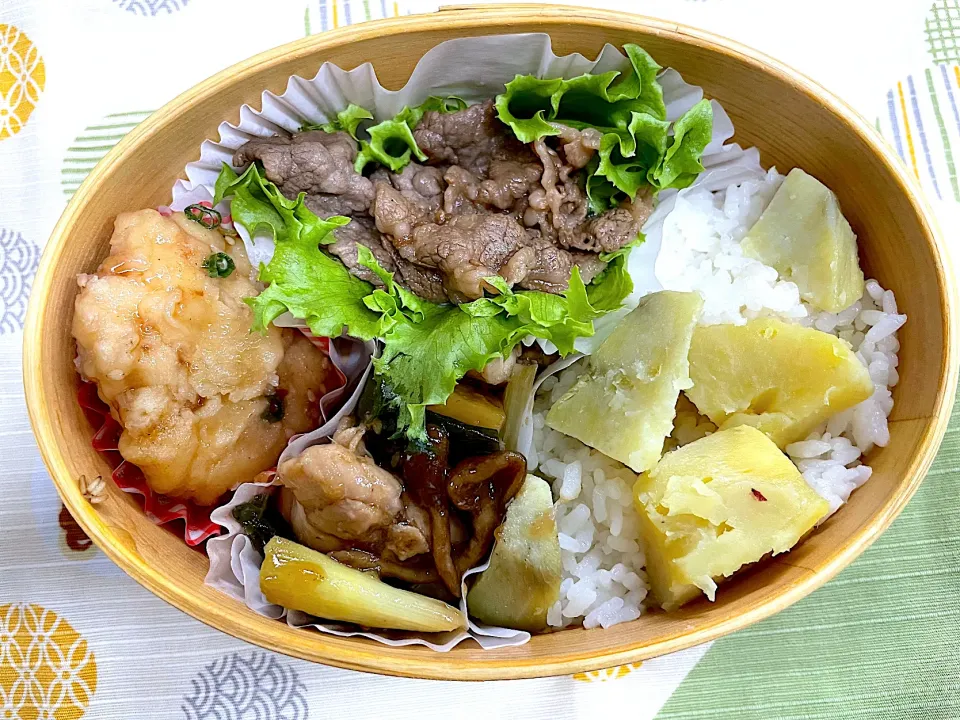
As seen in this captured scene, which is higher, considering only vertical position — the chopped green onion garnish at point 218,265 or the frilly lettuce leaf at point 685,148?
the frilly lettuce leaf at point 685,148

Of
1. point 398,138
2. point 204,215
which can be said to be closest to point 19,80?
point 204,215

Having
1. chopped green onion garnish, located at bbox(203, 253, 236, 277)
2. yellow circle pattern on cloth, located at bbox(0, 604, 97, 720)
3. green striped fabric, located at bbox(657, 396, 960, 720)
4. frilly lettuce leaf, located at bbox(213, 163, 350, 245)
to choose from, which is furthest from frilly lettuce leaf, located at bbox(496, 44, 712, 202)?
yellow circle pattern on cloth, located at bbox(0, 604, 97, 720)

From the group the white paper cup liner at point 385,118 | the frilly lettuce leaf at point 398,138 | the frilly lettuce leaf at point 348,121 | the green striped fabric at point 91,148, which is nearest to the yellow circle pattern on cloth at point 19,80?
the green striped fabric at point 91,148

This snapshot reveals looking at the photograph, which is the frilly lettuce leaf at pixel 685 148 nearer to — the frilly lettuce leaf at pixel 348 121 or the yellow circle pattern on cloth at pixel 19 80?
the frilly lettuce leaf at pixel 348 121

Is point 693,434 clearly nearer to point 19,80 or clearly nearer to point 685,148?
point 685,148

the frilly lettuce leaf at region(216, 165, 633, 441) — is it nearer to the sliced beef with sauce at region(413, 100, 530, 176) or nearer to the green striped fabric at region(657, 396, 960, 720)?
the sliced beef with sauce at region(413, 100, 530, 176)

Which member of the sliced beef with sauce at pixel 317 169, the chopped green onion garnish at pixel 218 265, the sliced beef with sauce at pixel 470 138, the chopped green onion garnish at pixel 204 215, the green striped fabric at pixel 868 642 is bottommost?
the green striped fabric at pixel 868 642
